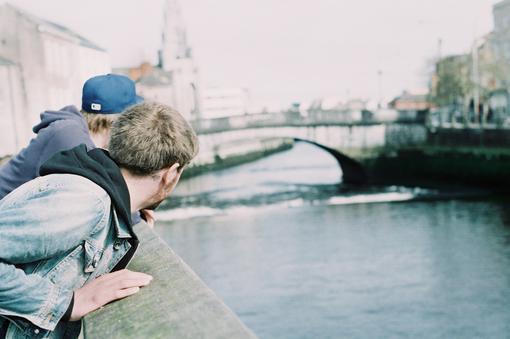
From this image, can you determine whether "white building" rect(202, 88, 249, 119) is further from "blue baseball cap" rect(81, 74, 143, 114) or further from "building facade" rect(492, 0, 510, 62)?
"blue baseball cap" rect(81, 74, 143, 114)

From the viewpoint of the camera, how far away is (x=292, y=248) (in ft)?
52.1

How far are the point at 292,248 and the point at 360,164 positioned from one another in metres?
17.4

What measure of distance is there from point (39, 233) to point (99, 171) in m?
0.19

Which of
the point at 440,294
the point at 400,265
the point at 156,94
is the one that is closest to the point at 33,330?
the point at 440,294

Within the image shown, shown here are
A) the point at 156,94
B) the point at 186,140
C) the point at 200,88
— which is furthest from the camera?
the point at 200,88

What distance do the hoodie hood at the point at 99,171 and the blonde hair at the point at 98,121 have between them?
0.75 m

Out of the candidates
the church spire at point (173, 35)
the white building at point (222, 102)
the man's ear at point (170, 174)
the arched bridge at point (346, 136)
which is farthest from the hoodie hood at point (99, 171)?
the white building at point (222, 102)

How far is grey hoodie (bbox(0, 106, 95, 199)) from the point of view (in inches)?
85.0

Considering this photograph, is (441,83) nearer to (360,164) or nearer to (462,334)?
(360,164)

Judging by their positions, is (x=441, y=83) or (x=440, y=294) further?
(x=441, y=83)

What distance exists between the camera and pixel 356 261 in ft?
46.8

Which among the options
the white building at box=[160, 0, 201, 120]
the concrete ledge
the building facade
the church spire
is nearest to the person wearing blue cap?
the concrete ledge

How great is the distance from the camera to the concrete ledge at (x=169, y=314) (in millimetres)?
1229

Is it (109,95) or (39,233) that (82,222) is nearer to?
(39,233)
